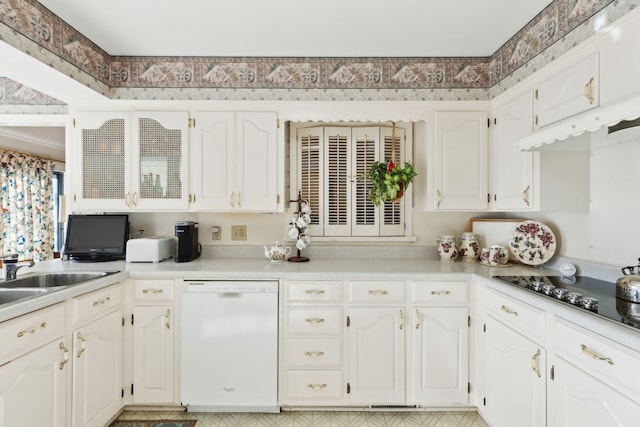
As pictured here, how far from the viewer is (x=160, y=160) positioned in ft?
7.91

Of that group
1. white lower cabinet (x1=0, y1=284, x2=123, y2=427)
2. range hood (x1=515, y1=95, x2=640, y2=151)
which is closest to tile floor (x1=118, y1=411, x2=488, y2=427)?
white lower cabinet (x1=0, y1=284, x2=123, y2=427)

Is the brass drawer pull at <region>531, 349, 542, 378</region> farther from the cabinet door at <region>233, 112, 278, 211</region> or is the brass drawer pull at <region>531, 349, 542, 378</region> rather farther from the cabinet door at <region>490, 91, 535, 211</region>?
the cabinet door at <region>233, 112, 278, 211</region>

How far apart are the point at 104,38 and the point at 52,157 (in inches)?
148

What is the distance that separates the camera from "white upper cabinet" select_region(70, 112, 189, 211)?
7.83 feet

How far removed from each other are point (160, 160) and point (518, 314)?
2.50 metres

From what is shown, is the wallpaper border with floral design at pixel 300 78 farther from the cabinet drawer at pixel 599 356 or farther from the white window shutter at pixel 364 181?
the cabinet drawer at pixel 599 356

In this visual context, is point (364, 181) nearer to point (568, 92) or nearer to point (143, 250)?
point (568, 92)

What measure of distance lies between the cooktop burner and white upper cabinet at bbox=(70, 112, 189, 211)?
2.27 meters

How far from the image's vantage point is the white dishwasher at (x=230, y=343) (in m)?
2.07

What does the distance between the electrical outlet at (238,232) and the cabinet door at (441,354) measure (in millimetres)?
1480

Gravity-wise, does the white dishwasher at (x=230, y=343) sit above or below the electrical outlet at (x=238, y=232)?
below

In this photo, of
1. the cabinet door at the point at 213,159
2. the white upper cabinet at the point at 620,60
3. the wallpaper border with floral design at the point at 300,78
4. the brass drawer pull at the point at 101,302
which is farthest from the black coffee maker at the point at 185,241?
the white upper cabinet at the point at 620,60

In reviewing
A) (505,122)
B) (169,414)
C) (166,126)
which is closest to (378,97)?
(505,122)

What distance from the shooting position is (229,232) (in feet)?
8.91
